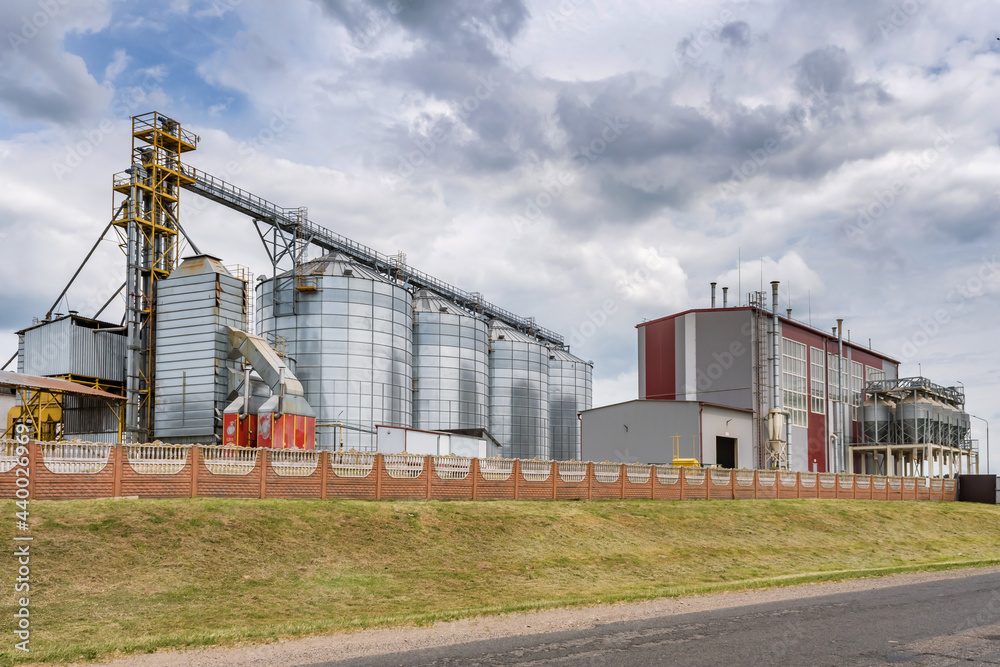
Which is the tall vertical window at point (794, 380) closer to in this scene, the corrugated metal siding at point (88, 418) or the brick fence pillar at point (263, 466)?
the corrugated metal siding at point (88, 418)

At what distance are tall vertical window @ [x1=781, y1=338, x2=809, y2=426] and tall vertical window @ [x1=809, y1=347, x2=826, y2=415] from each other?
1410mm

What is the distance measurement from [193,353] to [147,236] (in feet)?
25.0

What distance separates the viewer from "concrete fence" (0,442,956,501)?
21.2 meters

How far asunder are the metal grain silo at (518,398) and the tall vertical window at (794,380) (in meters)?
20.2

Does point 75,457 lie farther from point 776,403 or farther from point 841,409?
point 841,409

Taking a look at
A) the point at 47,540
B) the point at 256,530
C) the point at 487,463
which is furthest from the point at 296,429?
the point at 47,540

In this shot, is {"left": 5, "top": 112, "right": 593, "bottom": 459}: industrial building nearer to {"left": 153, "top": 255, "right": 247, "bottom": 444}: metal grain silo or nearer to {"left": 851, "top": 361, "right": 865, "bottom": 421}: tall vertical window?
{"left": 153, "top": 255, "right": 247, "bottom": 444}: metal grain silo

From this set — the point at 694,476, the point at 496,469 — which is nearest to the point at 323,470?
the point at 496,469

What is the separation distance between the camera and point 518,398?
69750mm

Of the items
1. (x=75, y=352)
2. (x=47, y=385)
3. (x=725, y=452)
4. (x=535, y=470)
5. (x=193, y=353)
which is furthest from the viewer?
(x=725, y=452)

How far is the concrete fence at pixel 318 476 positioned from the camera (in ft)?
69.6

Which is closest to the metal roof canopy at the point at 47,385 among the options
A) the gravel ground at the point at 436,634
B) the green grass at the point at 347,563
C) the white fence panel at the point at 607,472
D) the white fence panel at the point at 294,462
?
the white fence panel at the point at 294,462

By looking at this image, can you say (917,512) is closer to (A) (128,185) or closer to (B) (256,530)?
(B) (256,530)

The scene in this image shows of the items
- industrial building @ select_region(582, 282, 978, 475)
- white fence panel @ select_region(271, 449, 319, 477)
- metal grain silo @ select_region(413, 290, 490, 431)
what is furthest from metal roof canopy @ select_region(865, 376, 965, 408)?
white fence panel @ select_region(271, 449, 319, 477)
